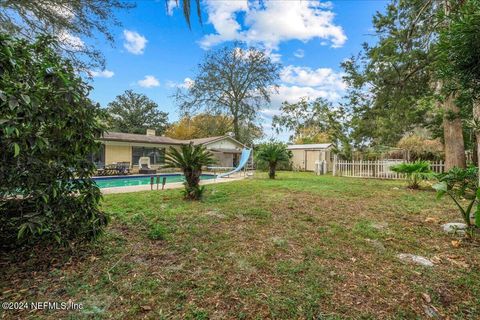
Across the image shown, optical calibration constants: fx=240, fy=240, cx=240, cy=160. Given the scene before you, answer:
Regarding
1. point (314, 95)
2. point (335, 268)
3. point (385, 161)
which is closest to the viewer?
point (335, 268)

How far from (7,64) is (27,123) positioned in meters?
0.52

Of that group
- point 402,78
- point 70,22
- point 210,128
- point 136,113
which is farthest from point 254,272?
point 136,113

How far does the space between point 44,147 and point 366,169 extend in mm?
14719

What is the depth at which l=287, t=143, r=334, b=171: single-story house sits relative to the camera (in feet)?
63.6

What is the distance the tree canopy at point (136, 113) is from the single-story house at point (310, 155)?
73.1ft

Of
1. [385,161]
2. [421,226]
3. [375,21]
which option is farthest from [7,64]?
[385,161]

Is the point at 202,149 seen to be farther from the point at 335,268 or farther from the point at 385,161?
the point at 385,161

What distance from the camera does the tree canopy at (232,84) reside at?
77.3ft

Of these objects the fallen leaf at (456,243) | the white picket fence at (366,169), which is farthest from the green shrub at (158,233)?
the white picket fence at (366,169)

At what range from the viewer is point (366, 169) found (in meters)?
13.8

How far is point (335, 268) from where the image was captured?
2.68 meters

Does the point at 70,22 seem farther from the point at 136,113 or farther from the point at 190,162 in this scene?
the point at 136,113

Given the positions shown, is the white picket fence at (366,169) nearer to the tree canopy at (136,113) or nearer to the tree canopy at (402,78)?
the tree canopy at (402,78)

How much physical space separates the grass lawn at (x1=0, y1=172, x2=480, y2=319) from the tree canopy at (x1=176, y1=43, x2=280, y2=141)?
21.0 m
